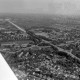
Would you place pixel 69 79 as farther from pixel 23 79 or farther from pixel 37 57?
pixel 37 57

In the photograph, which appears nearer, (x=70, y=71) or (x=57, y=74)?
(x=57, y=74)

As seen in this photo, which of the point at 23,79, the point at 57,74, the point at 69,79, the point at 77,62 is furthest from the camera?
the point at 77,62

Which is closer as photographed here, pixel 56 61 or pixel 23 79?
pixel 23 79

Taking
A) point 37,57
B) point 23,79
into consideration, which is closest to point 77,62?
point 37,57

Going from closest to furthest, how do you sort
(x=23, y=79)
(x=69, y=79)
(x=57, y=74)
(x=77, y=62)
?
(x=23, y=79) → (x=69, y=79) → (x=57, y=74) → (x=77, y=62)

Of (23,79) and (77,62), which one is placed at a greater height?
(23,79)

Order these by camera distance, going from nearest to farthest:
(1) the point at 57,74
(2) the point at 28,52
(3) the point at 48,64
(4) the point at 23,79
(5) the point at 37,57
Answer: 1. (4) the point at 23,79
2. (1) the point at 57,74
3. (3) the point at 48,64
4. (5) the point at 37,57
5. (2) the point at 28,52

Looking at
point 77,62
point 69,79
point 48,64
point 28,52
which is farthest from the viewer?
point 28,52

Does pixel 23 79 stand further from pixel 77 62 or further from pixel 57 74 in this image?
pixel 77 62

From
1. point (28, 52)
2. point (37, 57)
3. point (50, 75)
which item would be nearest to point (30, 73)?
point (50, 75)
